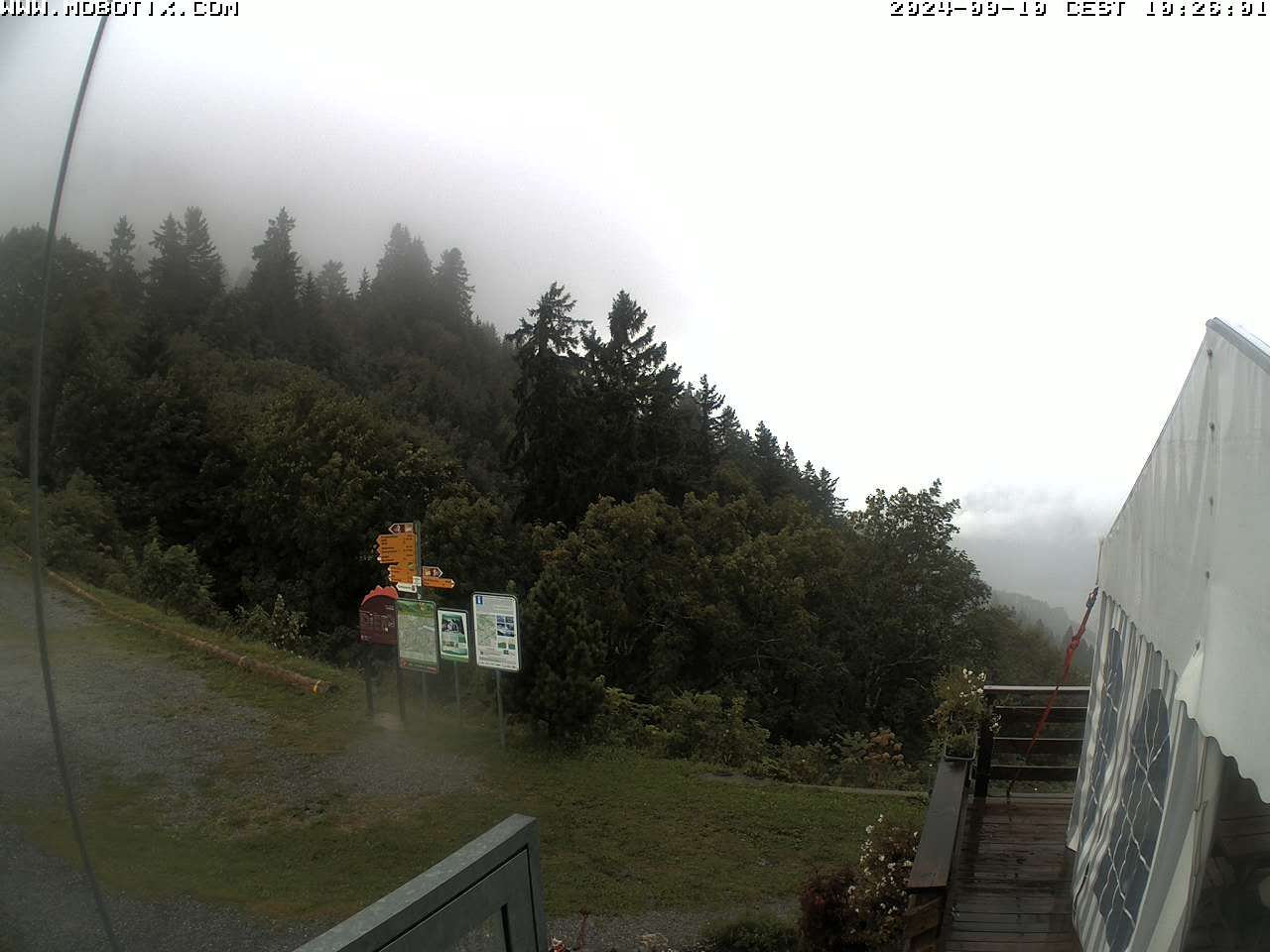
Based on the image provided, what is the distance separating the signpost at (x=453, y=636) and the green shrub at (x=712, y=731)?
107 centimetres

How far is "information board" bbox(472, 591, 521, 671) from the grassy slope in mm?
150

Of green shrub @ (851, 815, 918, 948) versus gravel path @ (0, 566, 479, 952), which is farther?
green shrub @ (851, 815, 918, 948)

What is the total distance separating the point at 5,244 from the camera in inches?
38.8

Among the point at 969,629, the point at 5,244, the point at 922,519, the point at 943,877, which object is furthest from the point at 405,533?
the point at 969,629

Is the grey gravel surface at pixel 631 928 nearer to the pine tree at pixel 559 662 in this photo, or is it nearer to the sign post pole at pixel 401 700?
the pine tree at pixel 559 662

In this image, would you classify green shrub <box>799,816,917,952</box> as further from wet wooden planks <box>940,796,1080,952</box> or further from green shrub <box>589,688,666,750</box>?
green shrub <box>589,688,666,750</box>

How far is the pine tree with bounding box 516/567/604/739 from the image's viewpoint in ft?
7.75

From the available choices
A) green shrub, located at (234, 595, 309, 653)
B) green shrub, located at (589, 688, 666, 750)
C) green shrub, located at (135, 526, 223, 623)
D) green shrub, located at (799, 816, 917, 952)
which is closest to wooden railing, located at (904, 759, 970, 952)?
green shrub, located at (799, 816, 917, 952)

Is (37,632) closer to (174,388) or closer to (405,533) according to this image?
(174,388)

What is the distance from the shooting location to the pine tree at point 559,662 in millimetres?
2363

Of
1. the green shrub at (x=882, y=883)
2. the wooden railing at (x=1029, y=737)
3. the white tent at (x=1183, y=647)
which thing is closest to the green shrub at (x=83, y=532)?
the white tent at (x=1183, y=647)

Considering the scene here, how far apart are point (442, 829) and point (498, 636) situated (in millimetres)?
458

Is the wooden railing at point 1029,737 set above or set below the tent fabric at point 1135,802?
below

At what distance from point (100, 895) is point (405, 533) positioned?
2.71ft
